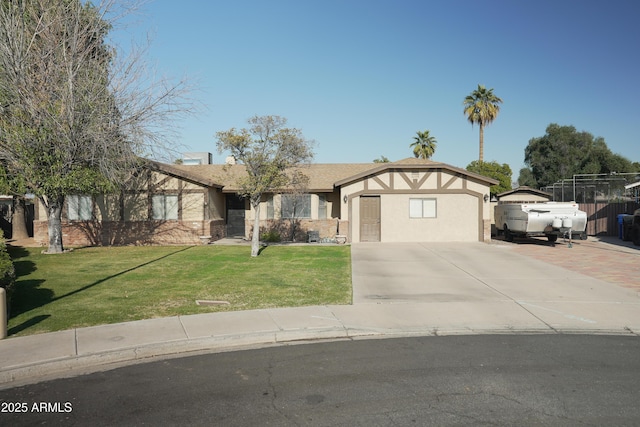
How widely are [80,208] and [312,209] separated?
38.4 feet

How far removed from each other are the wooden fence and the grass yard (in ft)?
58.9

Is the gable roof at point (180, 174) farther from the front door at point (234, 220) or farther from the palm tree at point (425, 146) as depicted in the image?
the palm tree at point (425, 146)

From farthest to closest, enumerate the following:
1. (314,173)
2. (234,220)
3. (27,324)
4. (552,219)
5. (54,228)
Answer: (314,173), (234,220), (552,219), (54,228), (27,324)

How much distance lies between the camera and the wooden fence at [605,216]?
2692 cm

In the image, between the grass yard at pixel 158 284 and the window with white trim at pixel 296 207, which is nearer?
the grass yard at pixel 158 284

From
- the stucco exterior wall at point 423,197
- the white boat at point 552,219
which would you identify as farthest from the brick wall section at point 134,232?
the white boat at point 552,219

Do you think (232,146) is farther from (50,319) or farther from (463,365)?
(463,365)

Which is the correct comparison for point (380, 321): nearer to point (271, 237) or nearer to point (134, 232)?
point (271, 237)

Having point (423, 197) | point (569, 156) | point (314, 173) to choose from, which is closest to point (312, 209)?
point (314, 173)

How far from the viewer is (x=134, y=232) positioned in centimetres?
2242

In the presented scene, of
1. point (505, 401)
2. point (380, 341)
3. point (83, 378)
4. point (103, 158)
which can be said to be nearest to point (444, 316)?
point (380, 341)

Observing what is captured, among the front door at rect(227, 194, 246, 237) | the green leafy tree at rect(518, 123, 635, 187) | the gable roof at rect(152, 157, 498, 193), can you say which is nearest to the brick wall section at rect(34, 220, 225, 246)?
the gable roof at rect(152, 157, 498, 193)

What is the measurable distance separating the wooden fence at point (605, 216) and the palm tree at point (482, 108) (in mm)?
18878

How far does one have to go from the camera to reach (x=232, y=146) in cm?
1616
